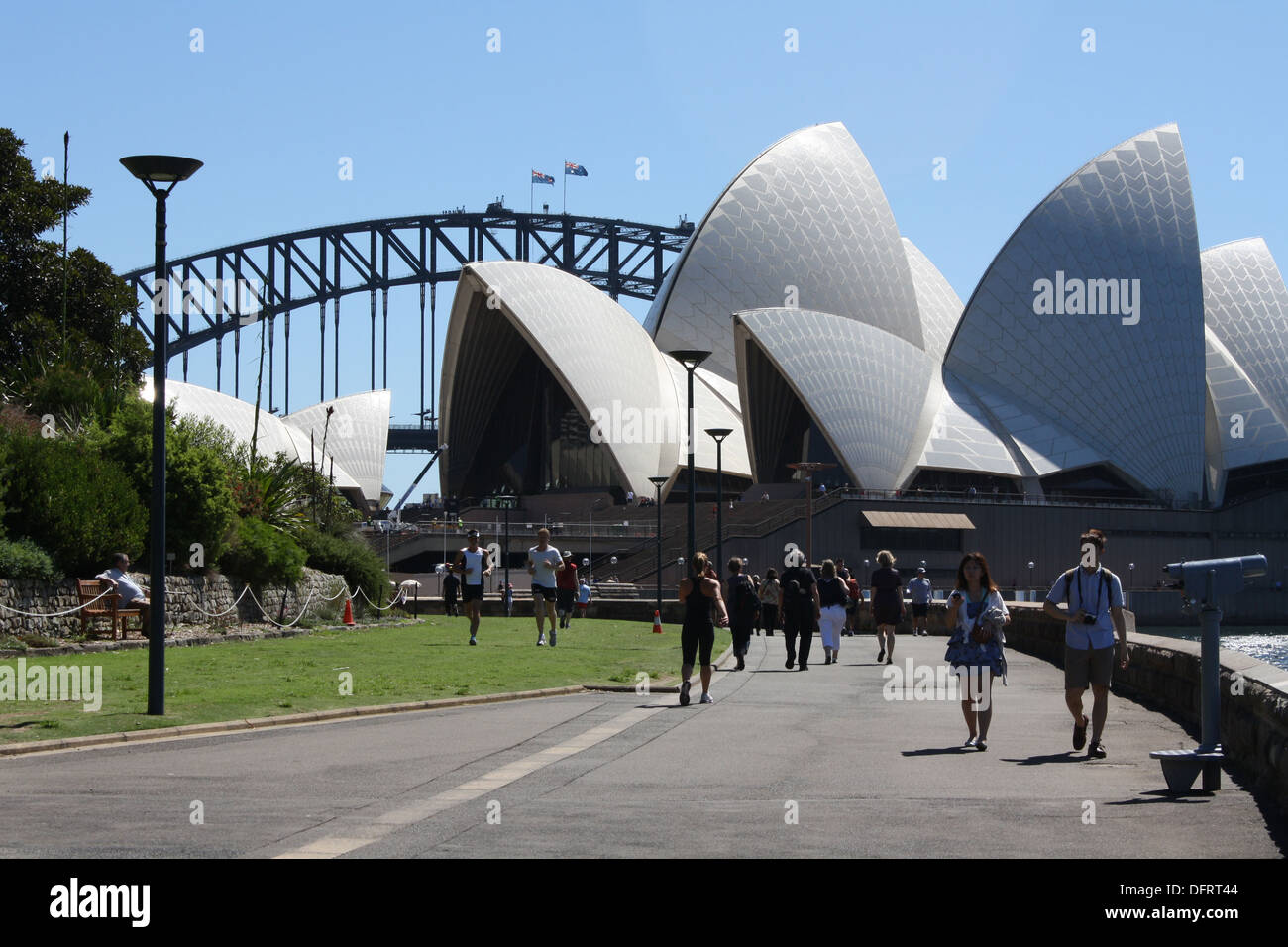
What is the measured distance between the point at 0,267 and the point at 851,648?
67.3 ft

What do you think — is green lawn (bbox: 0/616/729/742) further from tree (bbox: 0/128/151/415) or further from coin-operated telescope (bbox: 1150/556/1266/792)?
tree (bbox: 0/128/151/415)

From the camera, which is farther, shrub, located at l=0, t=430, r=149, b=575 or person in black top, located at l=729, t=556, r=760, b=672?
shrub, located at l=0, t=430, r=149, b=575

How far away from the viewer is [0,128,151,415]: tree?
33.8 metres

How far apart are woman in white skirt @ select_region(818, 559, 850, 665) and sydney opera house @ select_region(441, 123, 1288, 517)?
147 feet

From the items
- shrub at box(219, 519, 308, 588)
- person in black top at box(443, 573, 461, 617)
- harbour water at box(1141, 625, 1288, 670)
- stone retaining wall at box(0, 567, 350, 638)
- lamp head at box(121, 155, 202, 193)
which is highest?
lamp head at box(121, 155, 202, 193)

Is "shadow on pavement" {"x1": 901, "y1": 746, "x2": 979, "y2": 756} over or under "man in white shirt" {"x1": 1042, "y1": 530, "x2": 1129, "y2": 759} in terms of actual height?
under

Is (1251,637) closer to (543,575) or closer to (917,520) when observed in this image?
(917,520)

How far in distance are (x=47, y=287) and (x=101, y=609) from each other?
1652 cm

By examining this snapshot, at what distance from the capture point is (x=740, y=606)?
20891 millimetres

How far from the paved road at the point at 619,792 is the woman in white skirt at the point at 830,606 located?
9998 mm

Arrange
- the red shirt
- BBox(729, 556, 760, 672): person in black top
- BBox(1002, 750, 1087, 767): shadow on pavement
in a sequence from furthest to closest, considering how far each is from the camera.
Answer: the red shirt → BBox(729, 556, 760, 672): person in black top → BBox(1002, 750, 1087, 767): shadow on pavement

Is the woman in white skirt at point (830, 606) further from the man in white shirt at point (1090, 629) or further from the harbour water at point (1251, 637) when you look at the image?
the harbour water at point (1251, 637)

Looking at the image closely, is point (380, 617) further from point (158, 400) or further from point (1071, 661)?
point (1071, 661)

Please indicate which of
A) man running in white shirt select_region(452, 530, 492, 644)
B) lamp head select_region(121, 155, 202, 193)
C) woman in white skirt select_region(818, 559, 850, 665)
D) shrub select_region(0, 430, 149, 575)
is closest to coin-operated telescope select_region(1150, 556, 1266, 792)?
lamp head select_region(121, 155, 202, 193)
